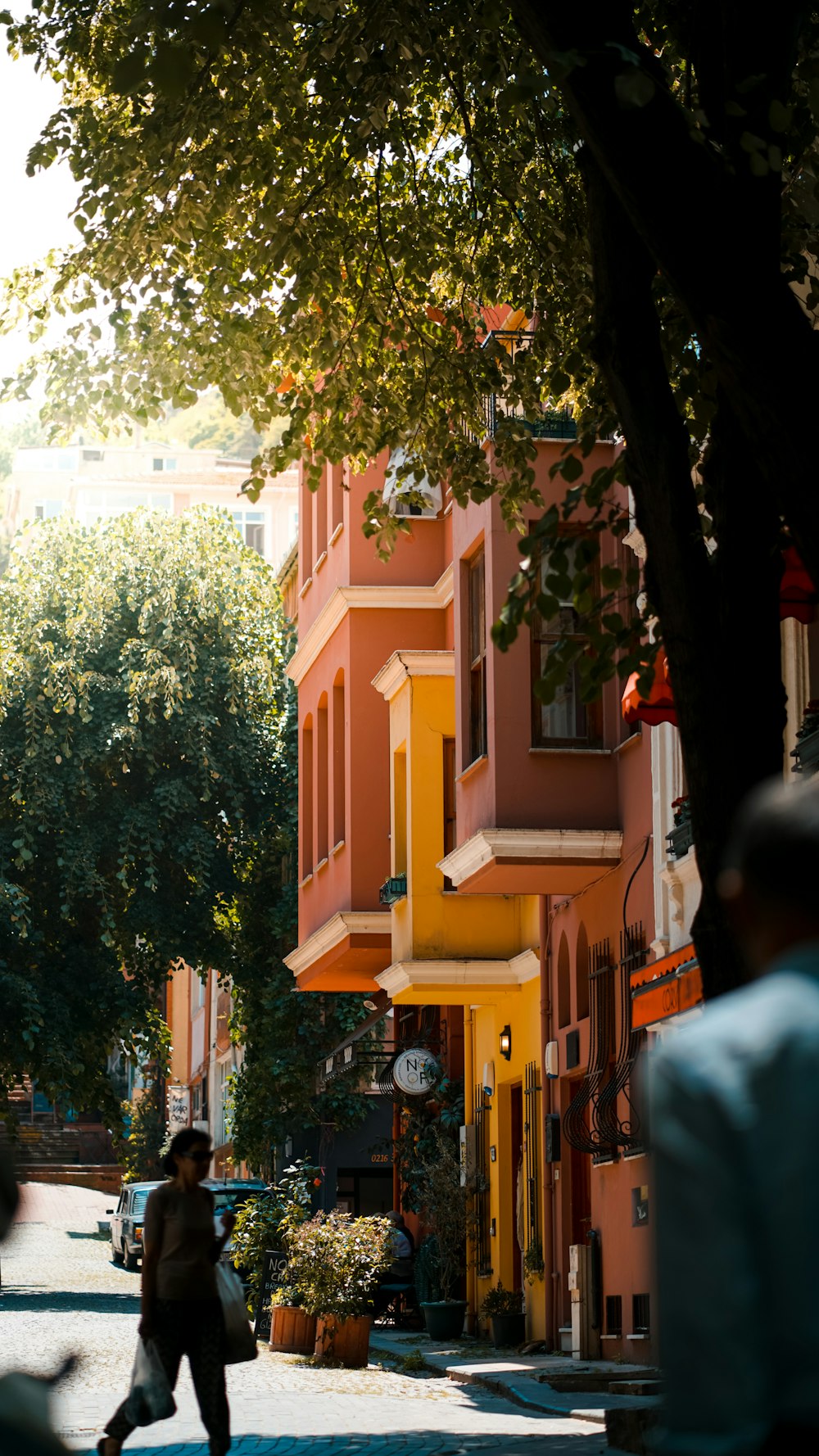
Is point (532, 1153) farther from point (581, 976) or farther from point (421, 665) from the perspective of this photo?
point (421, 665)

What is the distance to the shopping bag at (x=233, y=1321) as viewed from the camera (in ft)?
34.7

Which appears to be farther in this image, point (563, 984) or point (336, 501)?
point (336, 501)

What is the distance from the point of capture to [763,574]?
8.33 meters

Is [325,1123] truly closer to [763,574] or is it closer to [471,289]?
[471,289]

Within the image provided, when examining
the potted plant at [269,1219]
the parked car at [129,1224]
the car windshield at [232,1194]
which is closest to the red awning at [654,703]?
the potted plant at [269,1219]

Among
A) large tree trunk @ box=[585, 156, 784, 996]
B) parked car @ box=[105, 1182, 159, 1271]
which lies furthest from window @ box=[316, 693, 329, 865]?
large tree trunk @ box=[585, 156, 784, 996]

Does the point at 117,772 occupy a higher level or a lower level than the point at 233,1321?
higher

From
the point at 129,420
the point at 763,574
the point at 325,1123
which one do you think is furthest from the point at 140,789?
the point at 763,574

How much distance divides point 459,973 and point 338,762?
5934mm

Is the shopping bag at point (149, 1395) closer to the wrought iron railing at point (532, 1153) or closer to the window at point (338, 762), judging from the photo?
the wrought iron railing at point (532, 1153)

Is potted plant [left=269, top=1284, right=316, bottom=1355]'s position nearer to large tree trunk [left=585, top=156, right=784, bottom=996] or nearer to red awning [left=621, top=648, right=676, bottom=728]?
red awning [left=621, top=648, right=676, bottom=728]

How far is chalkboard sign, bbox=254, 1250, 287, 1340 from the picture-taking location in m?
21.9

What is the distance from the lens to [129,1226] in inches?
1693

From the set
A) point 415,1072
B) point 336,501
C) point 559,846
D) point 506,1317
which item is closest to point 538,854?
point 559,846
